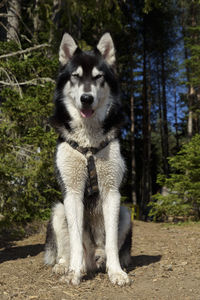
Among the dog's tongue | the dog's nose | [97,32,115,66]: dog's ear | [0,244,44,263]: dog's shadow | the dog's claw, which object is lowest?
[0,244,44,263]: dog's shadow

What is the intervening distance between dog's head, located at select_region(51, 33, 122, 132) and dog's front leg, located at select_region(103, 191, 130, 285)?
900mm

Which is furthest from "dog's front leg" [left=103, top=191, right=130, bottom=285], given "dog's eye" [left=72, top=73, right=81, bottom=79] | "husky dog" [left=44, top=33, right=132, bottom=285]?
"dog's eye" [left=72, top=73, right=81, bottom=79]

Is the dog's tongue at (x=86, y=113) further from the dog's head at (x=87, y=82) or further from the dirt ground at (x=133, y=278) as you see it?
the dirt ground at (x=133, y=278)

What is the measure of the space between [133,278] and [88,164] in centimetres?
131

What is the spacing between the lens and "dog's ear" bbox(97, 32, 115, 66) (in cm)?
370

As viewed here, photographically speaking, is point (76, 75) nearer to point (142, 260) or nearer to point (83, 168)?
point (83, 168)

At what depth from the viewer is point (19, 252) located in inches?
224

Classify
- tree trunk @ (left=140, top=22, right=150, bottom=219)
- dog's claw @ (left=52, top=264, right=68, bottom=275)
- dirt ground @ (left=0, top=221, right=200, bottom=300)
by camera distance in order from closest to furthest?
dirt ground @ (left=0, top=221, right=200, bottom=300) → dog's claw @ (left=52, top=264, right=68, bottom=275) → tree trunk @ (left=140, top=22, right=150, bottom=219)

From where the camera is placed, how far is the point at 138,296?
2816mm

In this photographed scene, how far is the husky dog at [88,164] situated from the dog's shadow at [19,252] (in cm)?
166

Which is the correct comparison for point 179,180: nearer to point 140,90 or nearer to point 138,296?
point 138,296

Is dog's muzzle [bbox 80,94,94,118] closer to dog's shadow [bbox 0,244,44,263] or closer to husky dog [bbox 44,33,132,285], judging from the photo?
husky dog [bbox 44,33,132,285]

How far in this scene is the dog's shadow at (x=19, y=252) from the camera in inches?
207

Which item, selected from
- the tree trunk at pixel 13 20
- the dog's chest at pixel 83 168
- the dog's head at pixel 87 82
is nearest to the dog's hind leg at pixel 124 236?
the dog's chest at pixel 83 168
